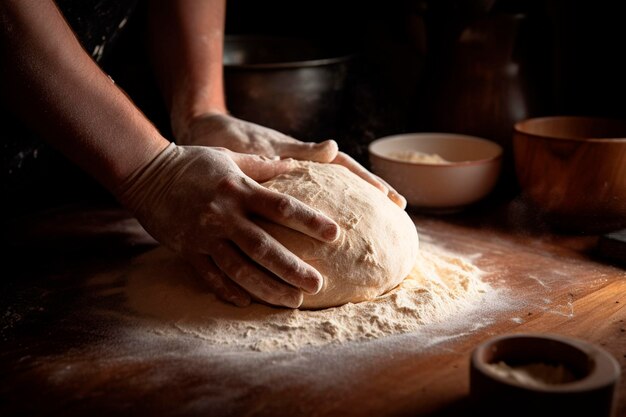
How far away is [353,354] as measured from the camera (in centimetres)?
→ 119

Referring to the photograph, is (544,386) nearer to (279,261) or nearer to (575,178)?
(279,261)

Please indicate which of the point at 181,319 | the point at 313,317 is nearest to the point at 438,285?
the point at 313,317

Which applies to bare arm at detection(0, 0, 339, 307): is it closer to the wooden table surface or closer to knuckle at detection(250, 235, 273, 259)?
knuckle at detection(250, 235, 273, 259)

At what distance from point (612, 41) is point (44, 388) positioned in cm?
213

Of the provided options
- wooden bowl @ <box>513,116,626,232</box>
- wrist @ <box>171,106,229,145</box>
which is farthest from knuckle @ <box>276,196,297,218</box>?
wooden bowl @ <box>513,116,626,232</box>

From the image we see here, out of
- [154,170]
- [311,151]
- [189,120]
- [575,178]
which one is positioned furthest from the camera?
[189,120]

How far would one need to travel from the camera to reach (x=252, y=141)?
169 centimetres

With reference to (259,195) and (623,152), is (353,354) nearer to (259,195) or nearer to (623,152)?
(259,195)

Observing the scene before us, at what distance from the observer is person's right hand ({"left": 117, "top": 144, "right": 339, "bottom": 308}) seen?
4.26 ft

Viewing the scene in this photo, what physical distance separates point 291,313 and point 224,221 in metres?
0.24

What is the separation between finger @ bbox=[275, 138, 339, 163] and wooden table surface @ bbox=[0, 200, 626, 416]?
459 mm

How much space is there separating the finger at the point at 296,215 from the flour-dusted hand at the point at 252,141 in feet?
1.01

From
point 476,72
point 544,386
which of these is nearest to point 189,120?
point 476,72

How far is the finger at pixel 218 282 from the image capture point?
1.35 metres
